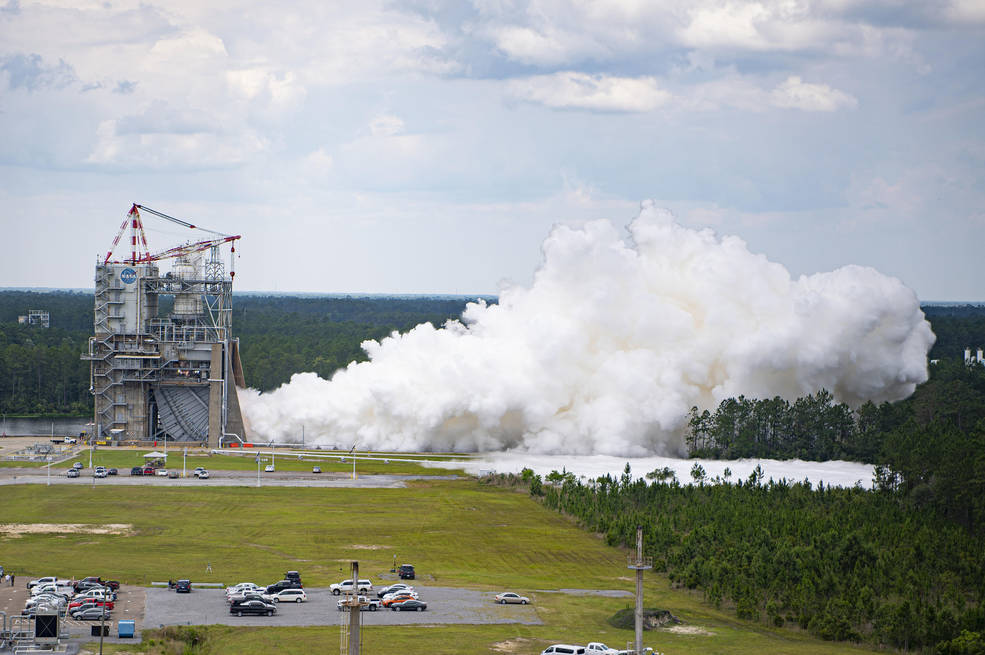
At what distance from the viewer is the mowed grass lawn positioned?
169 ft

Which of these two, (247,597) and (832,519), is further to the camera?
(832,519)

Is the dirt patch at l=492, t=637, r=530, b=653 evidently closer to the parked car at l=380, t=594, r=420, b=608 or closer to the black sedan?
the parked car at l=380, t=594, r=420, b=608

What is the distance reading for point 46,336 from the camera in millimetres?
195500

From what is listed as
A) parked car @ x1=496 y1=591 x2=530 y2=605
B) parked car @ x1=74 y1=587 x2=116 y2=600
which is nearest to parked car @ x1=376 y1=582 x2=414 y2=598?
parked car @ x1=496 y1=591 x2=530 y2=605

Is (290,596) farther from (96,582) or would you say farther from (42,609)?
(42,609)

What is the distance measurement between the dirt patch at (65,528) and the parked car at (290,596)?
2083cm

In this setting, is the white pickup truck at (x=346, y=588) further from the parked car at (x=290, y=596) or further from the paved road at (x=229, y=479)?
the paved road at (x=229, y=479)

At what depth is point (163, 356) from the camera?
12119 cm

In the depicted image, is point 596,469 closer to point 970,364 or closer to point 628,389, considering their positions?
point 628,389

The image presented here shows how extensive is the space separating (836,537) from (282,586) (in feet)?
102

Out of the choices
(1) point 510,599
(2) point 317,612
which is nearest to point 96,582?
(2) point 317,612

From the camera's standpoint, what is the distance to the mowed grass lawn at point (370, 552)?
169 ft

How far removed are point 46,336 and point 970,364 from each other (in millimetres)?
135317

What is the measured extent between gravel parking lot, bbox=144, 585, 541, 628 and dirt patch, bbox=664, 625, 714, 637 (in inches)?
233
